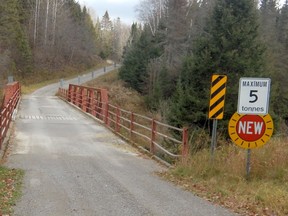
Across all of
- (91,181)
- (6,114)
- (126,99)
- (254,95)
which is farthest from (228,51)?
(126,99)

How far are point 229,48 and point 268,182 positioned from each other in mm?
16206

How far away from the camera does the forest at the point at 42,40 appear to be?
64.5 metres

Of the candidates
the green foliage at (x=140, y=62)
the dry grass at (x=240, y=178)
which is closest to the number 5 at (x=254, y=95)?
the dry grass at (x=240, y=178)

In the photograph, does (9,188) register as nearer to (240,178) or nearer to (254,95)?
(240,178)

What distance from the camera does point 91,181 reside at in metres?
8.85

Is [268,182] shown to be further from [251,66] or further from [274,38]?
[274,38]

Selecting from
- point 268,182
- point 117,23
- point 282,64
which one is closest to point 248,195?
point 268,182

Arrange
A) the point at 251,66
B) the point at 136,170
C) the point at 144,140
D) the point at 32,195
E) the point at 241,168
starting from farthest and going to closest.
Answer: the point at 251,66
the point at 144,140
the point at 136,170
the point at 241,168
the point at 32,195

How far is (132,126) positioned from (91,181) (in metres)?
6.22

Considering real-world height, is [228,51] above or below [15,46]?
below

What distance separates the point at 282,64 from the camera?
151ft

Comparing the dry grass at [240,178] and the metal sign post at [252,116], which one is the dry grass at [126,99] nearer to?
the dry grass at [240,178]

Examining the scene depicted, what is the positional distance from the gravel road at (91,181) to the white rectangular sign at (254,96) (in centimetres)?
207

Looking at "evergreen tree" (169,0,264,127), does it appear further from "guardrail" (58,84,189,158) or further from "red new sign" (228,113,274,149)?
"red new sign" (228,113,274,149)
